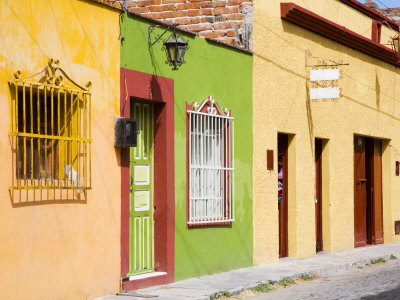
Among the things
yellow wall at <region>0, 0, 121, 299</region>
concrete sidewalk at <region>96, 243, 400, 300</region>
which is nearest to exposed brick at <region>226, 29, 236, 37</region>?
concrete sidewalk at <region>96, 243, 400, 300</region>

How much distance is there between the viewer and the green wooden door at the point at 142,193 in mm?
10750

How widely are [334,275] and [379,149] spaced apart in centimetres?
733

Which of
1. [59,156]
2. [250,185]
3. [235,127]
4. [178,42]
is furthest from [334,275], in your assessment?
[59,156]

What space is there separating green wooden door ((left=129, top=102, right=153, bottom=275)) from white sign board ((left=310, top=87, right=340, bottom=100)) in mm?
4971

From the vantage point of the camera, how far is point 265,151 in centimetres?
1392

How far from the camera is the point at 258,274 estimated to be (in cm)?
1222

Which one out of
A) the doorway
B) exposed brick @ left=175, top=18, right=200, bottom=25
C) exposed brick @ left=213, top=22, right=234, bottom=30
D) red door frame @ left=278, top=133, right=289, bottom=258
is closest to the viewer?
exposed brick @ left=213, top=22, right=234, bottom=30

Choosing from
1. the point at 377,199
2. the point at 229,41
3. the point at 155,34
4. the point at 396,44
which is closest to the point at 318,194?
the point at 377,199

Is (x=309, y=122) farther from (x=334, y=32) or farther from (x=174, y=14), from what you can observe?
(x=174, y=14)

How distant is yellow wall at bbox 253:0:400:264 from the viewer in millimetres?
13859

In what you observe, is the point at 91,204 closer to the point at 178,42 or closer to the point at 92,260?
the point at 92,260

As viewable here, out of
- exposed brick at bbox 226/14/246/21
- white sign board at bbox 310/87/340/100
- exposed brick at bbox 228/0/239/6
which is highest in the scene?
exposed brick at bbox 228/0/239/6

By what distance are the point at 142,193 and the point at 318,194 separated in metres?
6.46

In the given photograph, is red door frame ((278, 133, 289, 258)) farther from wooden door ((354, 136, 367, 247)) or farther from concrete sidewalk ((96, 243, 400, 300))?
wooden door ((354, 136, 367, 247))
